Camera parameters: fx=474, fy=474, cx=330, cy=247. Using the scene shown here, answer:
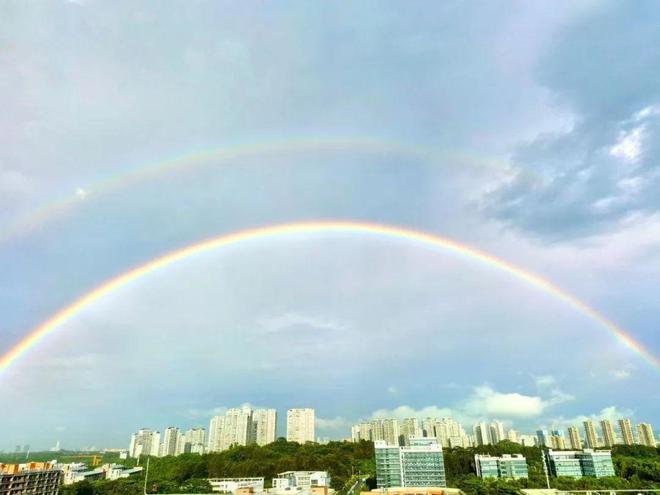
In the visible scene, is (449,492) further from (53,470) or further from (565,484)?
(53,470)

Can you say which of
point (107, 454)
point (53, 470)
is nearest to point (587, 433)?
point (53, 470)

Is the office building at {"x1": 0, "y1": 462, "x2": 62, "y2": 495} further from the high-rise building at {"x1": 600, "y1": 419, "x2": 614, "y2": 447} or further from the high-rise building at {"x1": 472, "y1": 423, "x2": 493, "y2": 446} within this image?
the high-rise building at {"x1": 600, "y1": 419, "x2": 614, "y2": 447}

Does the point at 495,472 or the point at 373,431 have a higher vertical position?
the point at 373,431

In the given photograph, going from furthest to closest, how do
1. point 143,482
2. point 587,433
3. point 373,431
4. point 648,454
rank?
1. point 373,431
2. point 587,433
3. point 648,454
4. point 143,482

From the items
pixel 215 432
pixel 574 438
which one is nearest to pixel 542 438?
pixel 574 438

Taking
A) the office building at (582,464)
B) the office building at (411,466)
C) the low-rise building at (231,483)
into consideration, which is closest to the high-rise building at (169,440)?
the low-rise building at (231,483)

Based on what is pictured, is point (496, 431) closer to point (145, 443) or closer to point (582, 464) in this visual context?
point (582, 464)

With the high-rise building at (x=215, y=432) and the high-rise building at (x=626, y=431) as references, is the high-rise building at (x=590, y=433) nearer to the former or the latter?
the high-rise building at (x=626, y=431)
